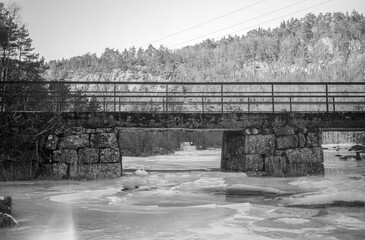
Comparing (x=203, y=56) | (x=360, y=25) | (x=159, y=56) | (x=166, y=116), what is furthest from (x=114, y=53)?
(x=166, y=116)

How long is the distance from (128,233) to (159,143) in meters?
28.6

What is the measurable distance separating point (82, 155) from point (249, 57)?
383 feet

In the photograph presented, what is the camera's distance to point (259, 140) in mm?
11797

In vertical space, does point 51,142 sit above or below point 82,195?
above

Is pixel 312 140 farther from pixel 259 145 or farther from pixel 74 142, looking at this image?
pixel 74 142

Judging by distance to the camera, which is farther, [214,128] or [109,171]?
[214,128]

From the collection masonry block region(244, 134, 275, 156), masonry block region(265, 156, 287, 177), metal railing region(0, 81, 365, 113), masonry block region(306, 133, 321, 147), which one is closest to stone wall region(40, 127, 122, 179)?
metal railing region(0, 81, 365, 113)

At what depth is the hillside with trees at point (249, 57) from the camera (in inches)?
4368

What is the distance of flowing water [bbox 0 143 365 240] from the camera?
13.8 ft

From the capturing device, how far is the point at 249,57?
401 feet

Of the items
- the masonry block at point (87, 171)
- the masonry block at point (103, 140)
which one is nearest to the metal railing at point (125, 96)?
the masonry block at point (103, 140)

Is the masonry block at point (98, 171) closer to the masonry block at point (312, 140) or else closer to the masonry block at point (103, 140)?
the masonry block at point (103, 140)

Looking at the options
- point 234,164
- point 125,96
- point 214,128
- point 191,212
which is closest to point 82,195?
point 191,212

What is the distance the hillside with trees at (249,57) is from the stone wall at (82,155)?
93.6 m
